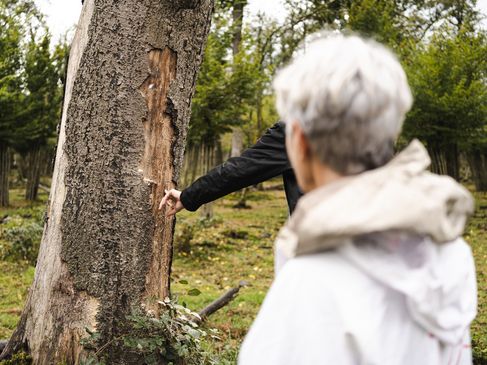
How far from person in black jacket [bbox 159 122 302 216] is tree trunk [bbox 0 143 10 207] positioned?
16592mm

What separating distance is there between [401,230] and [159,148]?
6.89 ft

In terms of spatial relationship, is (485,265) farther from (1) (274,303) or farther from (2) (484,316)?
(1) (274,303)

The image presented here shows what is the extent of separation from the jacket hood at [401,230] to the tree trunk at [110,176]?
1.84m

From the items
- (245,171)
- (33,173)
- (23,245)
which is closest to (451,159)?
(23,245)

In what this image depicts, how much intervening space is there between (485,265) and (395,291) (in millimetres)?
8895

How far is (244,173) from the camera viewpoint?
2941 millimetres

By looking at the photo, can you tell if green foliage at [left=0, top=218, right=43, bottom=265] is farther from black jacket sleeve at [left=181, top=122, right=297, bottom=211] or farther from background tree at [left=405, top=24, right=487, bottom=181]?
background tree at [left=405, top=24, right=487, bottom=181]

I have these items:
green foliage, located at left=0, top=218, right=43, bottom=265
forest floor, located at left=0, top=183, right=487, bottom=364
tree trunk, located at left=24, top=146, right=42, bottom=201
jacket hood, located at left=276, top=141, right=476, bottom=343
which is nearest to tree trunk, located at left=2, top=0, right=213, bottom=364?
forest floor, located at left=0, top=183, right=487, bottom=364

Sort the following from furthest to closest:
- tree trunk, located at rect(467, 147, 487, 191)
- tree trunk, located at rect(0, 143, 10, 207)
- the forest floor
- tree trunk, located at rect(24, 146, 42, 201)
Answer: tree trunk, located at rect(467, 147, 487, 191) → tree trunk, located at rect(24, 146, 42, 201) → tree trunk, located at rect(0, 143, 10, 207) → the forest floor

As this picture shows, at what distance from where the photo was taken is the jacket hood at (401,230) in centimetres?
104

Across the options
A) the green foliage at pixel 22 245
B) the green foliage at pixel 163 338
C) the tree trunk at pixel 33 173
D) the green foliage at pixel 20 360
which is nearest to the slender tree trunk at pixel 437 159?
the green foliage at pixel 22 245

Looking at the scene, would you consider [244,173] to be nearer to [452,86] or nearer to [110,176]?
[110,176]

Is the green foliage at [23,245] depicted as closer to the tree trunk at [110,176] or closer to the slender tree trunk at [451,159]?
the tree trunk at [110,176]

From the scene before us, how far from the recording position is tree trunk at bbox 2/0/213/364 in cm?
284
